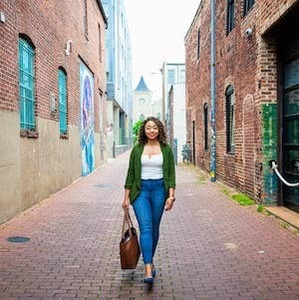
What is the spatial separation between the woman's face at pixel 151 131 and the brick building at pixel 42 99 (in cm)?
383

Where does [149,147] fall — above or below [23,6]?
below

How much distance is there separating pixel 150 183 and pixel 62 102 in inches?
377

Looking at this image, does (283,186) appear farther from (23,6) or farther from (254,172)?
(23,6)

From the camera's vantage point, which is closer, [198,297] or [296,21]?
[198,297]

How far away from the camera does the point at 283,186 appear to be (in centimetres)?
936

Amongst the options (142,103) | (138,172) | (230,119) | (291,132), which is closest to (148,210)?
(138,172)

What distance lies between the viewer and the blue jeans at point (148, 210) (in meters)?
4.77

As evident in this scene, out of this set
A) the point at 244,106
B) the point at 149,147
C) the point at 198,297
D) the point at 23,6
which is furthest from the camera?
the point at 244,106

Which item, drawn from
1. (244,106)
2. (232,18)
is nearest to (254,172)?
(244,106)

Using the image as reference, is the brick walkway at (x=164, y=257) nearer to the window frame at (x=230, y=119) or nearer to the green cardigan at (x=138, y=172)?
the green cardigan at (x=138, y=172)

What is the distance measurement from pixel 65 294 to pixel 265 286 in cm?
198

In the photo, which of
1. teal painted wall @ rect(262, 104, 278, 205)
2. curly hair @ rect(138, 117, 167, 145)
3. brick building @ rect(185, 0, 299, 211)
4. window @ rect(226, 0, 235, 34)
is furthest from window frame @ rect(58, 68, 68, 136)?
curly hair @ rect(138, 117, 167, 145)

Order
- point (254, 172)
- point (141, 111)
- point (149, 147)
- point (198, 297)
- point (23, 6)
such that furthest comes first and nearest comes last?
1. point (141, 111)
2. point (254, 172)
3. point (23, 6)
4. point (149, 147)
5. point (198, 297)

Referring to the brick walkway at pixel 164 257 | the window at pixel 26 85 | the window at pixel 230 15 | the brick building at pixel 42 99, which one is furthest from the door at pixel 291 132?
the window at pixel 26 85
